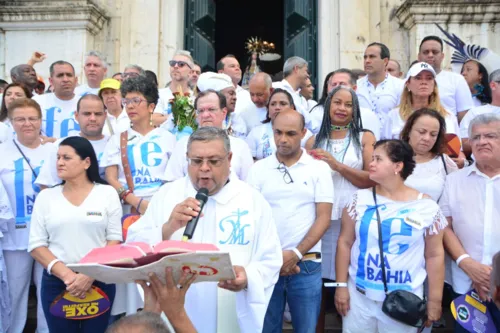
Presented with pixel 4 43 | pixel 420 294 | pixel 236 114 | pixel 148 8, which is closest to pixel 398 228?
pixel 420 294

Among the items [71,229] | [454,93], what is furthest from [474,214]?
[71,229]

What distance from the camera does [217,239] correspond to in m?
3.52

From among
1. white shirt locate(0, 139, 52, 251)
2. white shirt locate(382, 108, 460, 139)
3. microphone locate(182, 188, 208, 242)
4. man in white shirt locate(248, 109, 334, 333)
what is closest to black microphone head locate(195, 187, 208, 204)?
microphone locate(182, 188, 208, 242)

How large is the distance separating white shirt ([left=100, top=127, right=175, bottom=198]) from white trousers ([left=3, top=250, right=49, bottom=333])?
1.09 m

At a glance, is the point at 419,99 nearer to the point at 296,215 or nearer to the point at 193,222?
the point at 296,215

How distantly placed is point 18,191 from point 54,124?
1.41 m

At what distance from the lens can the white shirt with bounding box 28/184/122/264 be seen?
431cm

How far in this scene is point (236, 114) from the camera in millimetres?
6141

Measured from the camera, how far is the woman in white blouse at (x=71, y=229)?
14.0 ft

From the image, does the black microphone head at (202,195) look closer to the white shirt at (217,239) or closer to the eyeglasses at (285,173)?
the white shirt at (217,239)

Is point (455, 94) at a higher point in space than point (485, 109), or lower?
higher

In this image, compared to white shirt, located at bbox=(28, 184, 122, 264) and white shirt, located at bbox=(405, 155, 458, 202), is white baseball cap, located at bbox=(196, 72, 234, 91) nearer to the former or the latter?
white shirt, located at bbox=(28, 184, 122, 264)

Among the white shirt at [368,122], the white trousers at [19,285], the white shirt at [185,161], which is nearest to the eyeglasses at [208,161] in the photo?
the white shirt at [185,161]

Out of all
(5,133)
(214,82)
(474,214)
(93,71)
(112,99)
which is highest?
(93,71)
